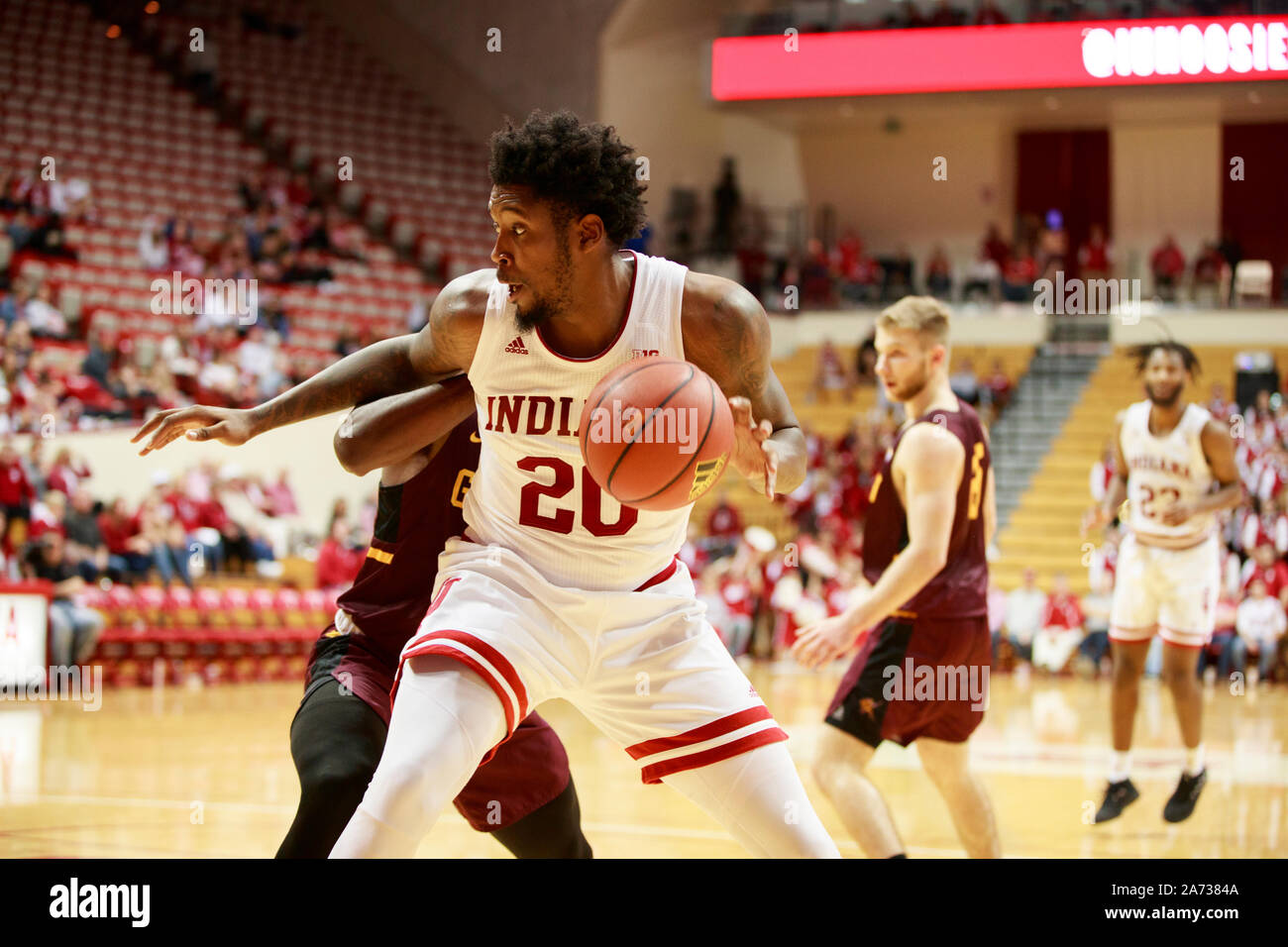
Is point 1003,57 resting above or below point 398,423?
above

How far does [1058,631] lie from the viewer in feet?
47.3

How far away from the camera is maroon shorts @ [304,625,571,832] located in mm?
3545

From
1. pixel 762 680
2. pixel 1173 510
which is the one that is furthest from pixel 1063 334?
pixel 1173 510

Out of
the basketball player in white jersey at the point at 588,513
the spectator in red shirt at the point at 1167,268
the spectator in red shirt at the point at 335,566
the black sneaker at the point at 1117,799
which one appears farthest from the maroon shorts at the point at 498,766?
the spectator in red shirt at the point at 1167,268

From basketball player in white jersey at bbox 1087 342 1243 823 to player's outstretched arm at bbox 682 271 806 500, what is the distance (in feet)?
12.5

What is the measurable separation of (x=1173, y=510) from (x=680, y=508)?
4.13 metres

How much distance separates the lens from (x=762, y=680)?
1359 cm

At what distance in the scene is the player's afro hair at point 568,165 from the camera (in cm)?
313

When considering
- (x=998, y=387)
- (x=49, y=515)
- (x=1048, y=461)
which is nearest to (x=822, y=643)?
(x=49, y=515)

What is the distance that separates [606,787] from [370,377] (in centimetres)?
428

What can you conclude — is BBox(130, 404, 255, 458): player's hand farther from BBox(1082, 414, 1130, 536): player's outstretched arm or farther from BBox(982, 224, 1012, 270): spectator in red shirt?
BBox(982, 224, 1012, 270): spectator in red shirt

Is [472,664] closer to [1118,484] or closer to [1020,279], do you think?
[1118,484]
